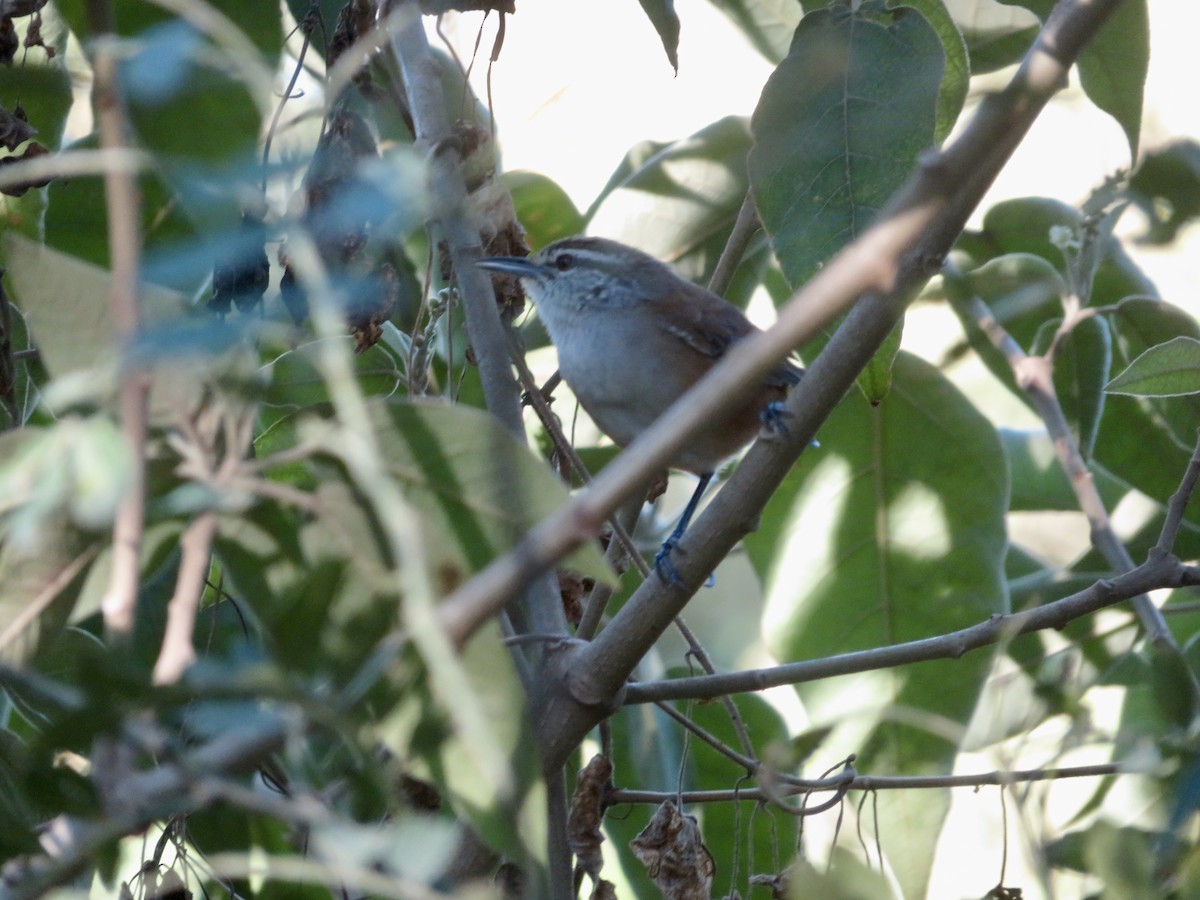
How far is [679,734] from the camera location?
3090 mm

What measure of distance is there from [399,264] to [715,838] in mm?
1437

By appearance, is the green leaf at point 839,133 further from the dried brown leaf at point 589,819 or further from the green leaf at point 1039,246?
the green leaf at point 1039,246

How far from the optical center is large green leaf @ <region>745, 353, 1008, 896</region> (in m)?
2.87

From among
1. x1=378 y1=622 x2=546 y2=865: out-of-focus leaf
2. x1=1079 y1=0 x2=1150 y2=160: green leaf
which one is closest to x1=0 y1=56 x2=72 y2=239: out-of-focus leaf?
x1=378 y1=622 x2=546 y2=865: out-of-focus leaf

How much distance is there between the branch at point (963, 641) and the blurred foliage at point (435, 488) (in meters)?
0.09

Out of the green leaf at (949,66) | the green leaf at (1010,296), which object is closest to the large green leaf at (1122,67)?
the green leaf at (949,66)

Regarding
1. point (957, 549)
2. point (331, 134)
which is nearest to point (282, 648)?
point (331, 134)

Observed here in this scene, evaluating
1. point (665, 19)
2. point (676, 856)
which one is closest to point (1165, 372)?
point (665, 19)

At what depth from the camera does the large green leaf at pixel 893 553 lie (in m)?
2.87

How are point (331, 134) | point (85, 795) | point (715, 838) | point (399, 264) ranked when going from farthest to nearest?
point (715, 838)
point (399, 264)
point (331, 134)
point (85, 795)

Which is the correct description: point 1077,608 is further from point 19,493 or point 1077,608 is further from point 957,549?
point 19,493

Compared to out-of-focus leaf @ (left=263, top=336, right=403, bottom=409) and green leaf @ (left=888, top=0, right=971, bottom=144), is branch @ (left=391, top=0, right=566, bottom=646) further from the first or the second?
green leaf @ (left=888, top=0, right=971, bottom=144)

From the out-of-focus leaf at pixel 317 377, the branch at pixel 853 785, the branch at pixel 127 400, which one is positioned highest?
the out-of-focus leaf at pixel 317 377

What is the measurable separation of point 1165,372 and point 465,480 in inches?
48.4
